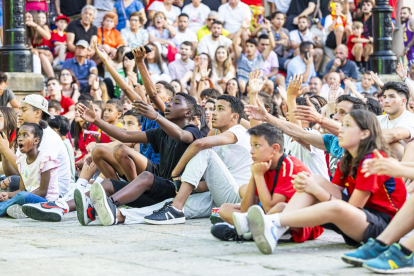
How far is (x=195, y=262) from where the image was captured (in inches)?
Result: 204

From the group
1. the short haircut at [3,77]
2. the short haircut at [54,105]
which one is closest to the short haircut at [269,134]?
the short haircut at [54,105]

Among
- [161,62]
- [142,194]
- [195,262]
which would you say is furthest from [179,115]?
[161,62]

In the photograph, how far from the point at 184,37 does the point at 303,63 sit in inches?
91.6

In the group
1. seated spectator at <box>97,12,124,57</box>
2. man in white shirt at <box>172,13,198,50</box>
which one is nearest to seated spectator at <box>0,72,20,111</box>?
seated spectator at <box>97,12,124,57</box>

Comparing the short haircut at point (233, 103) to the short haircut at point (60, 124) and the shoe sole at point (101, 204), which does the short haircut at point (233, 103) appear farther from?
the short haircut at point (60, 124)

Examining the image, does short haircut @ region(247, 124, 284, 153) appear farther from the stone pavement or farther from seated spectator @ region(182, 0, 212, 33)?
seated spectator @ region(182, 0, 212, 33)

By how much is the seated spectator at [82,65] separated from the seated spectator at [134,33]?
1067 mm

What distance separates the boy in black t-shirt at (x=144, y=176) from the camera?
23.7 feet

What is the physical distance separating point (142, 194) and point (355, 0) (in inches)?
454

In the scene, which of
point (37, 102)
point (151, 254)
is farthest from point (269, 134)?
point (37, 102)

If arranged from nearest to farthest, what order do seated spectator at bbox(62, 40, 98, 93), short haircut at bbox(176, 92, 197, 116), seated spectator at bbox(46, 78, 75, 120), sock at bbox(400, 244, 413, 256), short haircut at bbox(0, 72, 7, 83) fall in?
1. sock at bbox(400, 244, 413, 256)
2. short haircut at bbox(176, 92, 197, 116)
3. short haircut at bbox(0, 72, 7, 83)
4. seated spectator at bbox(46, 78, 75, 120)
5. seated spectator at bbox(62, 40, 98, 93)

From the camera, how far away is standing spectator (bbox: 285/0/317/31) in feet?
56.1

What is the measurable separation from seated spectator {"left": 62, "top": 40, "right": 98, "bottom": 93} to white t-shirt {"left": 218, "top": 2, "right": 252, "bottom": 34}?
3.56 m

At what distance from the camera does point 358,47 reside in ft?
52.6
